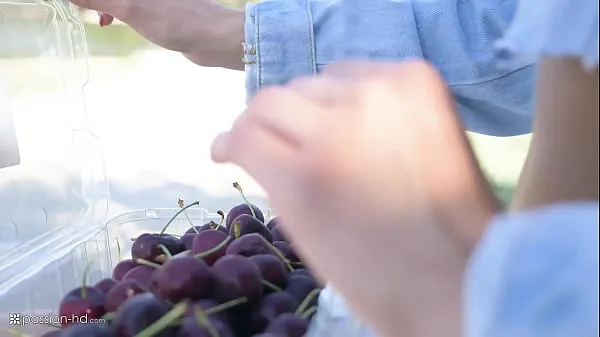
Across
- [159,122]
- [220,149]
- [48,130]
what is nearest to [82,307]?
[220,149]

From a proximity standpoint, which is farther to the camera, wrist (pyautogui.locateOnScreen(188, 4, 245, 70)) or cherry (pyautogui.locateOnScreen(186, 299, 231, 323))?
wrist (pyautogui.locateOnScreen(188, 4, 245, 70))

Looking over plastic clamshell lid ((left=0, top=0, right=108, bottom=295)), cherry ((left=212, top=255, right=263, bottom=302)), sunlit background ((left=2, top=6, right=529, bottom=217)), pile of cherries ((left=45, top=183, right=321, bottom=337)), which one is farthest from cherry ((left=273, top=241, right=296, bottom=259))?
plastic clamshell lid ((left=0, top=0, right=108, bottom=295))

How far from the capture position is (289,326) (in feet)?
1.63

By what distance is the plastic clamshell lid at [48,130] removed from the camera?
0.90 meters

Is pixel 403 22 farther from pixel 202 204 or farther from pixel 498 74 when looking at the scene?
pixel 202 204

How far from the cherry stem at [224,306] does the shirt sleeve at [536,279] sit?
9.6 inches

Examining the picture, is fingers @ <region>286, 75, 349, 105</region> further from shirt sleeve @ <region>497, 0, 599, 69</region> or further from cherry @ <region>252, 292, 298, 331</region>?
cherry @ <region>252, 292, 298, 331</region>

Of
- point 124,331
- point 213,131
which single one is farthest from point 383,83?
point 213,131

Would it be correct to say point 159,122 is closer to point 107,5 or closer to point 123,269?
point 107,5

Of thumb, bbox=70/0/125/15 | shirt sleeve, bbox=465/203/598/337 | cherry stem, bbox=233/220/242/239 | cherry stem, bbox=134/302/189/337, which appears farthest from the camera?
thumb, bbox=70/0/125/15

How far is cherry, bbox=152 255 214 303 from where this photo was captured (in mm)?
519

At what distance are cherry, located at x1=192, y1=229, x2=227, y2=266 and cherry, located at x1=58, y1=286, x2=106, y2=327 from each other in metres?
0.09

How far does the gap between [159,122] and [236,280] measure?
111 centimetres

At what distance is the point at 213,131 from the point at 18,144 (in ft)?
2.10
